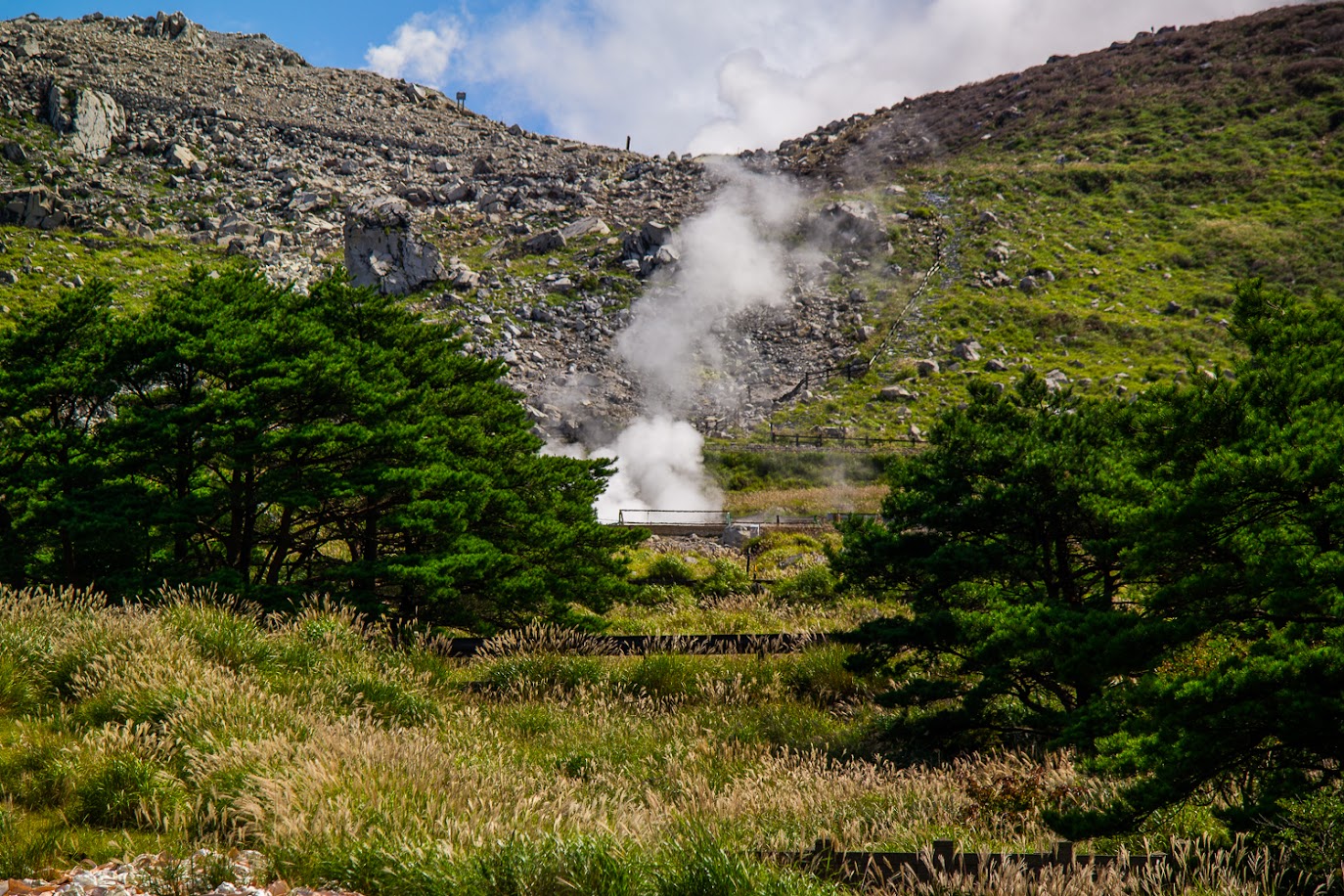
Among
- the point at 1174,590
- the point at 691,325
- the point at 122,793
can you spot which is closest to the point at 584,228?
the point at 691,325

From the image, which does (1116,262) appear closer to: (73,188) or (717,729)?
(717,729)

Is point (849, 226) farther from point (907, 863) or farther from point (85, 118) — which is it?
point (907, 863)

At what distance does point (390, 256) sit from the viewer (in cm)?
7019

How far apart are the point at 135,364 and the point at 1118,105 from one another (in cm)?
10925

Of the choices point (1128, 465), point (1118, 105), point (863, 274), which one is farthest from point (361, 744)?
point (1118, 105)

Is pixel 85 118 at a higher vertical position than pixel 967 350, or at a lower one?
higher

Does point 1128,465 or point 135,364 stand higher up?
point 135,364

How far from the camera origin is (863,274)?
76.1 metres

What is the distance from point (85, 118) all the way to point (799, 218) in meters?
70.9

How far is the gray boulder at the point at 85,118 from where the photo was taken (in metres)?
81.8

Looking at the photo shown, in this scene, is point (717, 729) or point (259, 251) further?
point (259, 251)

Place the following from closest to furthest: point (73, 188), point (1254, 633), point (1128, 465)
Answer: point (1254, 633), point (1128, 465), point (73, 188)

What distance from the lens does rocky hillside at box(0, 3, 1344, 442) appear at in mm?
61781

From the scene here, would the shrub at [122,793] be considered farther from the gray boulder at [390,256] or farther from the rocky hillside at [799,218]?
the gray boulder at [390,256]
